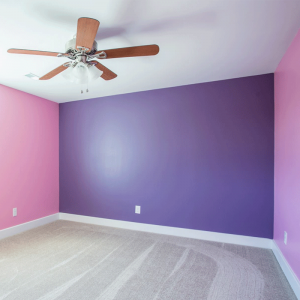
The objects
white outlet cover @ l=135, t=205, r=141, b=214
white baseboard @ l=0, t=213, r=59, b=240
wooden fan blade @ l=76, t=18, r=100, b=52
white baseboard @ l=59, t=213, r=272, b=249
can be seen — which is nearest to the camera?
wooden fan blade @ l=76, t=18, r=100, b=52

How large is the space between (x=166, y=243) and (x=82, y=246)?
43.0 inches

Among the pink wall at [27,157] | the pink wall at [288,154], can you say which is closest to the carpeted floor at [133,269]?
the pink wall at [288,154]

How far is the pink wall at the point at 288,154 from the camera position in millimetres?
1781

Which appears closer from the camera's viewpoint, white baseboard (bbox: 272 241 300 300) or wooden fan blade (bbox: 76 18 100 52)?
wooden fan blade (bbox: 76 18 100 52)

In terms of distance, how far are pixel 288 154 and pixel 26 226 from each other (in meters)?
3.70

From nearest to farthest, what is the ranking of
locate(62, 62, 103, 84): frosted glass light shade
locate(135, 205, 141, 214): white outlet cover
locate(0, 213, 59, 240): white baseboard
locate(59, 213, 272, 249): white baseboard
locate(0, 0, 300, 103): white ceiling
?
1. locate(0, 0, 300, 103): white ceiling
2. locate(62, 62, 103, 84): frosted glass light shade
3. locate(59, 213, 272, 249): white baseboard
4. locate(0, 213, 59, 240): white baseboard
5. locate(135, 205, 141, 214): white outlet cover

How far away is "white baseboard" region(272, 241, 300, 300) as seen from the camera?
1.72 metres

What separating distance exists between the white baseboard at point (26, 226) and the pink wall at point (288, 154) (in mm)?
3475

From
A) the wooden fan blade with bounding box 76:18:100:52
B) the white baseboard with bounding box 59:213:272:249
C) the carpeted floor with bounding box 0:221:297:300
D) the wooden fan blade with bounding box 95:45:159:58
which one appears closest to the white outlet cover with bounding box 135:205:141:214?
the white baseboard with bounding box 59:213:272:249

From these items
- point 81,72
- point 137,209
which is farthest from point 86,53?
point 137,209

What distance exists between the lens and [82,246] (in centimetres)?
265

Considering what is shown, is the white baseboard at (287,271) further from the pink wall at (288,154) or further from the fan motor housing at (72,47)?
the fan motor housing at (72,47)

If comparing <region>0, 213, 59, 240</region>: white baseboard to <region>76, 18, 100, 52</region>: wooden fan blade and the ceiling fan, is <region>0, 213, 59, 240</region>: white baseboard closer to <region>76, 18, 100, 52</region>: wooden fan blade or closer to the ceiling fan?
the ceiling fan

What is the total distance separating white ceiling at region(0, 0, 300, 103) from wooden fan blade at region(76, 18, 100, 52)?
0.28 m
